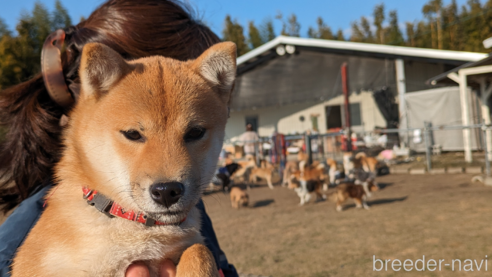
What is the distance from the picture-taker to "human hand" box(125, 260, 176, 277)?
158 cm

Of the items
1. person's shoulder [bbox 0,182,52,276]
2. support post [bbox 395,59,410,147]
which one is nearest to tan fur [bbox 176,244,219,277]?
person's shoulder [bbox 0,182,52,276]

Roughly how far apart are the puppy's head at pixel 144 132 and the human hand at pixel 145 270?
232mm

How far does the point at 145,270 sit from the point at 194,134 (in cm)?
64

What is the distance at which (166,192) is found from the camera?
150 cm

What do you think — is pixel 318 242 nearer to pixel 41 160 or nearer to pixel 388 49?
pixel 41 160

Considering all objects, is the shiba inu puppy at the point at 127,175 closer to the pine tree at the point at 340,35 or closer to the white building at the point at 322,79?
the white building at the point at 322,79

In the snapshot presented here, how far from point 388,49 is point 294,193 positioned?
9.93 meters

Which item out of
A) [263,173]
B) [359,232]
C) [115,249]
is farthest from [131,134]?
[263,173]

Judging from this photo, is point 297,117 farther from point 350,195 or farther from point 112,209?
point 112,209

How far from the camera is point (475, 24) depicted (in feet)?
149

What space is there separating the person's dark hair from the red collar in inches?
21.6

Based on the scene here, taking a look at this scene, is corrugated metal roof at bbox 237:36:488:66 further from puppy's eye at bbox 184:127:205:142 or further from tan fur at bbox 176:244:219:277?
tan fur at bbox 176:244:219:277

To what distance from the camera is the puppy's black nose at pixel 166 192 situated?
59.1 inches

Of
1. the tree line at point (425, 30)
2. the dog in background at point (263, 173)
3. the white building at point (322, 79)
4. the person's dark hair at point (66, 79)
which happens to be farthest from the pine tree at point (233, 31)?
the person's dark hair at point (66, 79)
